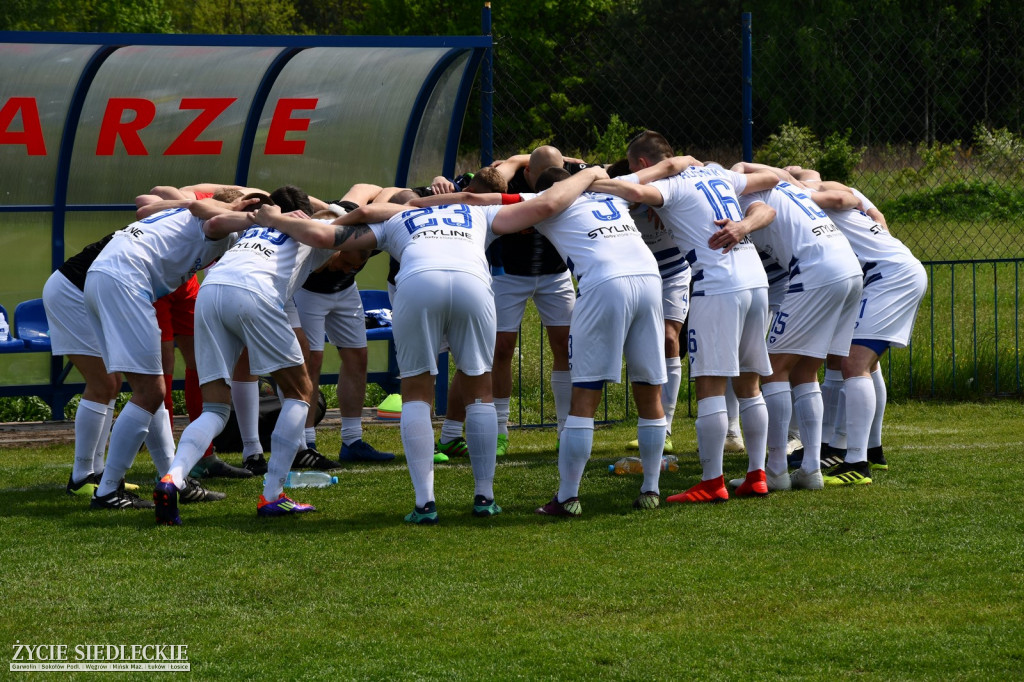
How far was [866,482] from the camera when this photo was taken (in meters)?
6.50

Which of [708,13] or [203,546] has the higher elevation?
[708,13]

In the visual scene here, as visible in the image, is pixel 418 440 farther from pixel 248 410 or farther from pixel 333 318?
pixel 333 318

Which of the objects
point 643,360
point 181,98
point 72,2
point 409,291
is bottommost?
point 643,360

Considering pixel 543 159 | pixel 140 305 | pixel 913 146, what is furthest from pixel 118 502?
pixel 913 146

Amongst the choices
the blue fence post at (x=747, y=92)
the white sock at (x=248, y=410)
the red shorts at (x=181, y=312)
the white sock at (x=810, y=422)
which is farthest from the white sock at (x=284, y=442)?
the blue fence post at (x=747, y=92)

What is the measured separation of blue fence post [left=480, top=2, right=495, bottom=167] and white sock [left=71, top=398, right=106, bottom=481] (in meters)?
3.80

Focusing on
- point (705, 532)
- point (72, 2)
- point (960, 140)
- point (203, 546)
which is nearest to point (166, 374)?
point (203, 546)

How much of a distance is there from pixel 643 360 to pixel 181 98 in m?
5.49

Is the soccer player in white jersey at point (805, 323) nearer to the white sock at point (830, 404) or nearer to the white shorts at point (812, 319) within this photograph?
the white shorts at point (812, 319)

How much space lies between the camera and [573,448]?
571 centimetres

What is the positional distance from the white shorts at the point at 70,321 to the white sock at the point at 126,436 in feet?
2.12

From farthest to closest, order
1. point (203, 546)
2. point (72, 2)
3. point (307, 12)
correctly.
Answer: point (307, 12)
point (72, 2)
point (203, 546)

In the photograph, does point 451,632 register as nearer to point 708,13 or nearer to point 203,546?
point 203,546

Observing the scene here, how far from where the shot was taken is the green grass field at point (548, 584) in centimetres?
372
